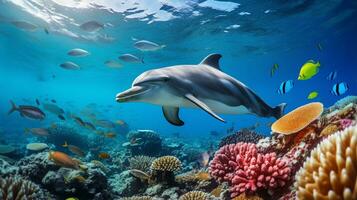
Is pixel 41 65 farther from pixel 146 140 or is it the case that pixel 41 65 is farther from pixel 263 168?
pixel 263 168

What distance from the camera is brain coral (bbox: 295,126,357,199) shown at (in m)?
2.28

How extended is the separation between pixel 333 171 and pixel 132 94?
2.74m

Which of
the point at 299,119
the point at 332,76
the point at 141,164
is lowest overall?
the point at 299,119

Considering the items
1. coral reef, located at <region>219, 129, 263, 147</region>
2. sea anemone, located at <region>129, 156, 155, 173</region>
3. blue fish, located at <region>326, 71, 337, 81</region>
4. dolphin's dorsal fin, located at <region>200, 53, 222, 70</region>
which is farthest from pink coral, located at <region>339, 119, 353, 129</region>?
blue fish, located at <region>326, 71, 337, 81</region>

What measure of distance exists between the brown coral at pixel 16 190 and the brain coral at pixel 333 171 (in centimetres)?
478

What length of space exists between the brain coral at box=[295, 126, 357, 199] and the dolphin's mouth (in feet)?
8.01

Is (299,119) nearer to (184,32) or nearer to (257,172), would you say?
(257,172)

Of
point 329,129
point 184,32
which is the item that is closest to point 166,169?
point 329,129

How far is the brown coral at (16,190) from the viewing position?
199 inches

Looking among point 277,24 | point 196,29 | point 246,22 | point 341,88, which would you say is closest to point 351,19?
point 277,24

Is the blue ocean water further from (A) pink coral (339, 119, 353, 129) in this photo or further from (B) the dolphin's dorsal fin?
(A) pink coral (339, 119, 353, 129)

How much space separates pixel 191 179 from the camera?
6945 millimetres

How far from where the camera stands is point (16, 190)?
17.3 ft

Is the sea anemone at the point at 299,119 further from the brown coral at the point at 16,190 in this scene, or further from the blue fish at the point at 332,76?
the blue fish at the point at 332,76
